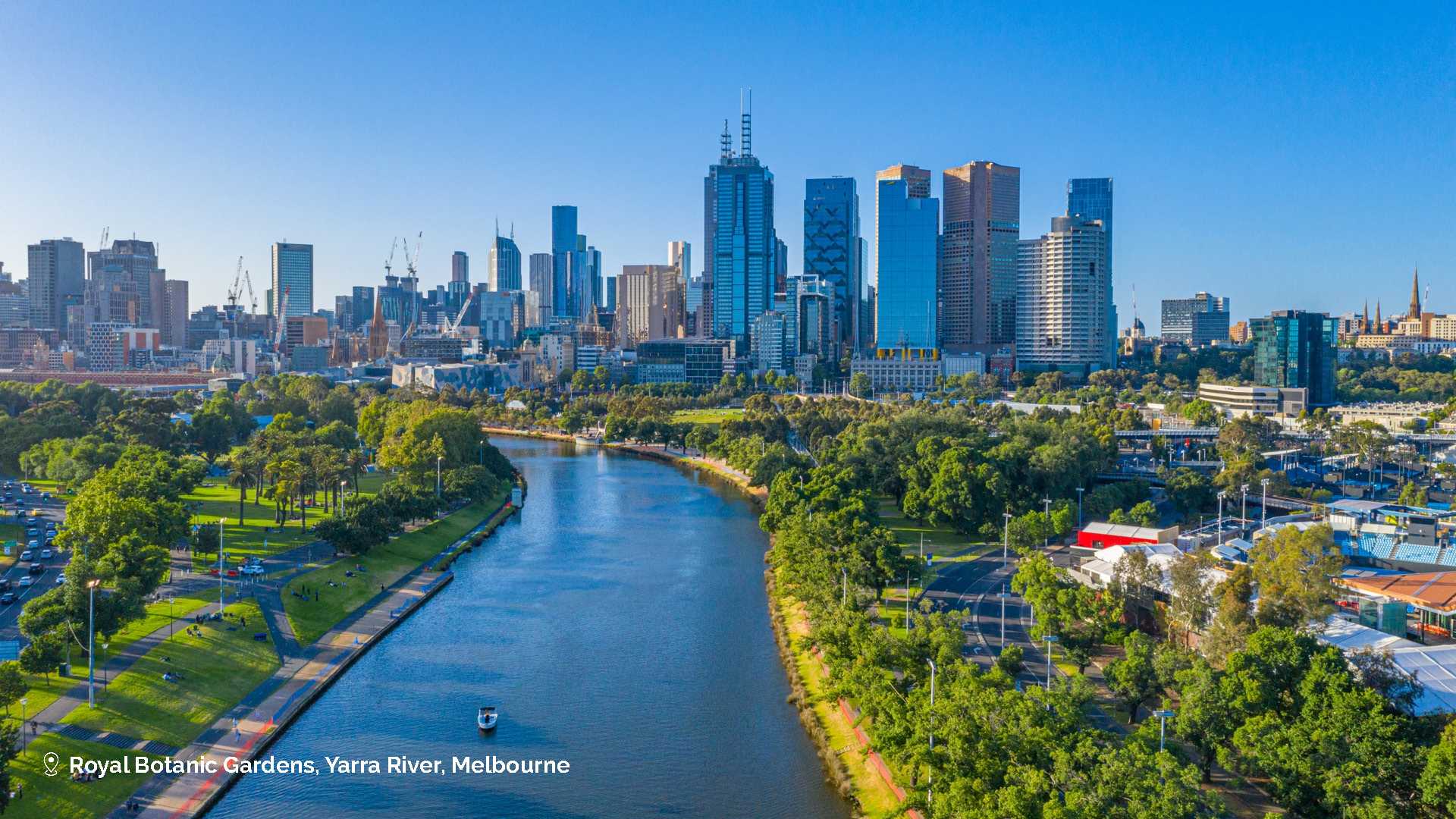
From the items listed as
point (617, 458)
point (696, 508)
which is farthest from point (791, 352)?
point (696, 508)

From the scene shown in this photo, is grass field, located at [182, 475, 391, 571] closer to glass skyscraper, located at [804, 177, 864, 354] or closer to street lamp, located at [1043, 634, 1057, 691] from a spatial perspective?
street lamp, located at [1043, 634, 1057, 691]

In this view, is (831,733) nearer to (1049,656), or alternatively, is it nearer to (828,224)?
(1049,656)

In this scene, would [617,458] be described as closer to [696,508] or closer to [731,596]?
[696,508]

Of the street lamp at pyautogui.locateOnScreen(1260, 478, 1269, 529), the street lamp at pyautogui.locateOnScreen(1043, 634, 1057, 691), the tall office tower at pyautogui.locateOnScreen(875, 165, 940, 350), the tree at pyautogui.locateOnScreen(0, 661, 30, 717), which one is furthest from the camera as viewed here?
the tall office tower at pyautogui.locateOnScreen(875, 165, 940, 350)

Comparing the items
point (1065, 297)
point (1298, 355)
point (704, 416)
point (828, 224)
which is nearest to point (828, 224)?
point (828, 224)

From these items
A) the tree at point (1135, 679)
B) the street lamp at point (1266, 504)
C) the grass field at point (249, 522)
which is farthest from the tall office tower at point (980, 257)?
the tree at point (1135, 679)

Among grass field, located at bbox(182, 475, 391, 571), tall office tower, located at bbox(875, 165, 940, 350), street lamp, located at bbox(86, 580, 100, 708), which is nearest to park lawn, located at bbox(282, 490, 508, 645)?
grass field, located at bbox(182, 475, 391, 571)

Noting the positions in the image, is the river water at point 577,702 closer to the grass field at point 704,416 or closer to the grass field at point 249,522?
the grass field at point 249,522
